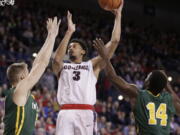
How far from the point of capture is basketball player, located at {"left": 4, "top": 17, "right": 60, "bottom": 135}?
4.79 m

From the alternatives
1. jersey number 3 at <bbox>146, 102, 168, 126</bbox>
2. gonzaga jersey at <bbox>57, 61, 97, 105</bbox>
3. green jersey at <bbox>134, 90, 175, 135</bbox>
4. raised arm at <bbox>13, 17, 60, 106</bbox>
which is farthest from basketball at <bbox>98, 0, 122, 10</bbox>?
→ raised arm at <bbox>13, 17, 60, 106</bbox>

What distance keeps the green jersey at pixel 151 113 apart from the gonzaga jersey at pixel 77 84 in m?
1.04

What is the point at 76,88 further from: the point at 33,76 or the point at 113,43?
the point at 33,76

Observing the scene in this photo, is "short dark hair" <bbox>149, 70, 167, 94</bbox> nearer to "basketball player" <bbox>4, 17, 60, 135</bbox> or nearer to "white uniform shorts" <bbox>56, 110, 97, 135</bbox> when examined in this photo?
"white uniform shorts" <bbox>56, 110, 97, 135</bbox>

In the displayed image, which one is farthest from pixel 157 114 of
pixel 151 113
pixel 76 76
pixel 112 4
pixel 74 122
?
pixel 112 4

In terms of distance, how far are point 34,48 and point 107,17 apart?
9.80 metres

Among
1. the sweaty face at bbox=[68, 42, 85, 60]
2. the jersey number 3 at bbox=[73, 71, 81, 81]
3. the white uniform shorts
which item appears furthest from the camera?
the sweaty face at bbox=[68, 42, 85, 60]

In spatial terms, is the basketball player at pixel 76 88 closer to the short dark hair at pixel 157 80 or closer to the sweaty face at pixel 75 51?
the sweaty face at pixel 75 51

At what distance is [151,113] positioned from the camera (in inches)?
223

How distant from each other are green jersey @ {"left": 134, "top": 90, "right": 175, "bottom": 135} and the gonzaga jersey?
104 cm

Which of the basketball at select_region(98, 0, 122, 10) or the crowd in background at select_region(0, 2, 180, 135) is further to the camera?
the crowd in background at select_region(0, 2, 180, 135)

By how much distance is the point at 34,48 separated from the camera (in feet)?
52.3

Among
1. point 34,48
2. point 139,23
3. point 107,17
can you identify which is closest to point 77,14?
point 107,17

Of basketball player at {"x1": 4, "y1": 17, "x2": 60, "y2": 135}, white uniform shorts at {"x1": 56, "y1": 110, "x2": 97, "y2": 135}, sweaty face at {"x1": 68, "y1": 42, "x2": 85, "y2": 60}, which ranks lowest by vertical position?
white uniform shorts at {"x1": 56, "y1": 110, "x2": 97, "y2": 135}
